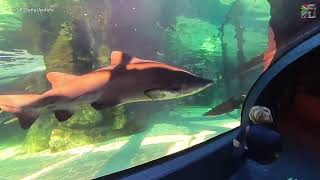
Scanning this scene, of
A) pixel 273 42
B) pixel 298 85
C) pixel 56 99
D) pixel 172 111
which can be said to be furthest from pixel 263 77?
pixel 56 99

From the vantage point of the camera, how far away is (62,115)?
2910 mm

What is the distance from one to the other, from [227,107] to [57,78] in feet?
4.20

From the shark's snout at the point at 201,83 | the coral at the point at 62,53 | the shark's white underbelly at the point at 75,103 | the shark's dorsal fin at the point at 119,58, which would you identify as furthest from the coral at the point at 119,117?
the shark's snout at the point at 201,83

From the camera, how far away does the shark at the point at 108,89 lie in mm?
2797

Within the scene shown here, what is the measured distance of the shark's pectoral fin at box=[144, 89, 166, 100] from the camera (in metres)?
3.18

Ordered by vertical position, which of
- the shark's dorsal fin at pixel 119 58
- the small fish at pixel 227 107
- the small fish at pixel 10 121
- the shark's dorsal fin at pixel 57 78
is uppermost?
the shark's dorsal fin at pixel 119 58

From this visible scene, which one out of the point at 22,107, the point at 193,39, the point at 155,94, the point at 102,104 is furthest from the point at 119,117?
the point at 193,39

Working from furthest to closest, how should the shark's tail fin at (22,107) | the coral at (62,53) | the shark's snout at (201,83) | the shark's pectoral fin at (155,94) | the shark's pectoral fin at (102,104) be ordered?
the shark's snout at (201,83) → the shark's pectoral fin at (155,94) → the shark's pectoral fin at (102,104) → the coral at (62,53) → the shark's tail fin at (22,107)

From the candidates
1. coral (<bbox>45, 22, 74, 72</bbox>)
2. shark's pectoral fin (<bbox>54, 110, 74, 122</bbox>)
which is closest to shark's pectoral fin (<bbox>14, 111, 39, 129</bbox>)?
shark's pectoral fin (<bbox>54, 110, 74, 122</bbox>)

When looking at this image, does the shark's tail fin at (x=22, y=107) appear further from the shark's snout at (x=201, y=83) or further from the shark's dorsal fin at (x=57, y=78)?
the shark's snout at (x=201, y=83)

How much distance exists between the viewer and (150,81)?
3.17 m

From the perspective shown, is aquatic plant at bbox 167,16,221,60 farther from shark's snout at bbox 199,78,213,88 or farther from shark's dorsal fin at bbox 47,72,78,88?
shark's dorsal fin at bbox 47,72,78,88

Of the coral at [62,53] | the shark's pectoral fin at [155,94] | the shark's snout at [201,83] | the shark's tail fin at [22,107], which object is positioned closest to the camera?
the shark's tail fin at [22,107]

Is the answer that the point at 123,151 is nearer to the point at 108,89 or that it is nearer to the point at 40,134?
the point at 108,89
